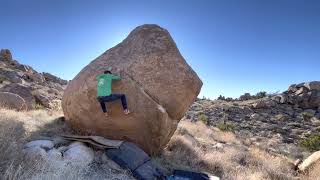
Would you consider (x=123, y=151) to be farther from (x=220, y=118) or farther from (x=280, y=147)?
(x=220, y=118)

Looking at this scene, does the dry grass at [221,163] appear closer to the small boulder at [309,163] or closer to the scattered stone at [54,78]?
the small boulder at [309,163]

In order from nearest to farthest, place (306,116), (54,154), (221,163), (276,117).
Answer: (54,154), (221,163), (276,117), (306,116)

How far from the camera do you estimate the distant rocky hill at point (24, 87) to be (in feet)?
52.9

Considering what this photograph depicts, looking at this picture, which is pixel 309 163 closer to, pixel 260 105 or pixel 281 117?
pixel 281 117

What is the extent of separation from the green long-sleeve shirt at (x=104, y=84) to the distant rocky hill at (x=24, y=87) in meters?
6.42

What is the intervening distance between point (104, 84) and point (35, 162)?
369 centimetres

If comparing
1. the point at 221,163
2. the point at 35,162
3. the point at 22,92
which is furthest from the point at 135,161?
the point at 22,92

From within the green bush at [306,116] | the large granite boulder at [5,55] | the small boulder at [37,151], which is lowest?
the small boulder at [37,151]

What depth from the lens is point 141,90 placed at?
10.8m

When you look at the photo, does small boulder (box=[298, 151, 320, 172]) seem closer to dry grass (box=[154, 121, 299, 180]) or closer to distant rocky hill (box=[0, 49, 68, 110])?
dry grass (box=[154, 121, 299, 180])

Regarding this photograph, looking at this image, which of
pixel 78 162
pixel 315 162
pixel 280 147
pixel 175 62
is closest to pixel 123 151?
pixel 78 162

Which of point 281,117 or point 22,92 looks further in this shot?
point 281,117

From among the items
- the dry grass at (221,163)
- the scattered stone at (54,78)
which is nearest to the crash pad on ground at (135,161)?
the dry grass at (221,163)

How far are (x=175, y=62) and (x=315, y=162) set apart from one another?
23.7ft
